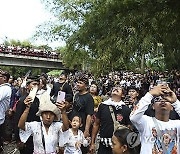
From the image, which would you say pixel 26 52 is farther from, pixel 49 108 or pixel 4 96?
pixel 49 108

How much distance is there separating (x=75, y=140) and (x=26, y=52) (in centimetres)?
4291

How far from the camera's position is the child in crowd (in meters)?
5.02

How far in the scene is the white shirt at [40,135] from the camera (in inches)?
160

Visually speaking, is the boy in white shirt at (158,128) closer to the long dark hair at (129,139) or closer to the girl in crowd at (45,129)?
the long dark hair at (129,139)

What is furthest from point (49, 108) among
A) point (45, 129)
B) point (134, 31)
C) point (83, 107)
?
point (134, 31)

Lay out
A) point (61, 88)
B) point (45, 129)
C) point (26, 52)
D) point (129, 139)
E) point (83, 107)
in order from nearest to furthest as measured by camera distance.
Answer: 1. point (129, 139)
2. point (45, 129)
3. point (83, 107)
4. point (61, 88)
5. point (26, 52)

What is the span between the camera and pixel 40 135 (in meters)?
4.09

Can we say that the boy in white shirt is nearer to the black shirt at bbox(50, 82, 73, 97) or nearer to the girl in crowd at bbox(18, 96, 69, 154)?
the girl in crowd at bbox(18, 96, 69, 154)

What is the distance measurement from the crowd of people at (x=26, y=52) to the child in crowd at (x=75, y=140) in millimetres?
40045

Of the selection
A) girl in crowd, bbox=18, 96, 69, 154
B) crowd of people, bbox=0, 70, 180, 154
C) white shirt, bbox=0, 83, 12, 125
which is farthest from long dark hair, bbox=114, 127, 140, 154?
white shirt, bbox=0, 83, 12, 125

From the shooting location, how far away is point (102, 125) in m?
5.16

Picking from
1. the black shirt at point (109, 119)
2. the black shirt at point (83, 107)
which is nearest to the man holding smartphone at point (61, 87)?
the black shirt at point (83, 107)

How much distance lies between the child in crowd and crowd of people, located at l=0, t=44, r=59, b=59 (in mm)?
40045

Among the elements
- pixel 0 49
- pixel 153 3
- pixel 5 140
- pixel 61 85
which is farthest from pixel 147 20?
pixel 0 49
